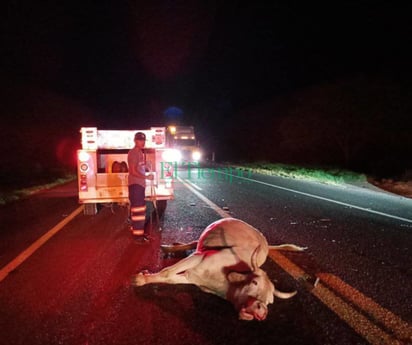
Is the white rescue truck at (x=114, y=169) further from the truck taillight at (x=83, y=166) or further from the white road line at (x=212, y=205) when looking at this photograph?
the white road line at (x=212, y=205)

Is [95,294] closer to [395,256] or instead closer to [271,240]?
[271,240]

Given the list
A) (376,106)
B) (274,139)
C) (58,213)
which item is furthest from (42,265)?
(274,139)

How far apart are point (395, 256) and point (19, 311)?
4.88 meters

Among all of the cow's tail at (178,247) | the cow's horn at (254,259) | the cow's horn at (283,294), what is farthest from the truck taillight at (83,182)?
the cow's horn at (283,294)

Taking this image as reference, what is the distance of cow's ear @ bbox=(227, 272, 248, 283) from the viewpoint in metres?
3.66

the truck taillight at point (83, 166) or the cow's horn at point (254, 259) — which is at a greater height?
the truck taillight at point (83, 166)

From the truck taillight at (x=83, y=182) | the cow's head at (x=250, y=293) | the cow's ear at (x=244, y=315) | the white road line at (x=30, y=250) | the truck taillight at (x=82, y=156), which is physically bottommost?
the white road line at (x=30, y=250)

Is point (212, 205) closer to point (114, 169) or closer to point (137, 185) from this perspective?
point (114, 169)

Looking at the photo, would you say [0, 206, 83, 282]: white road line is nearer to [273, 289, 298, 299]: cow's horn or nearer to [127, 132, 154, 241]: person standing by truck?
[127, 132, 154, 241]: person standing by truck

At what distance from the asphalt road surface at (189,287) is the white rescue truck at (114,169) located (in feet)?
1.76

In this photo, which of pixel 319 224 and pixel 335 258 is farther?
pixel 319 224

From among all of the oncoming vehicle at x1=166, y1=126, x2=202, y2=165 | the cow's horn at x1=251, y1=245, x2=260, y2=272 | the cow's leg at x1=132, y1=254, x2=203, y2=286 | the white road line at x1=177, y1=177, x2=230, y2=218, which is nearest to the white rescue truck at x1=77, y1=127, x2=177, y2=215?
the white road line at x1=177, y1=177, x2=230, y2=218

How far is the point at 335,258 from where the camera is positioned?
5.48 m

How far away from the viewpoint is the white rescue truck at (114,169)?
8.64 metres
